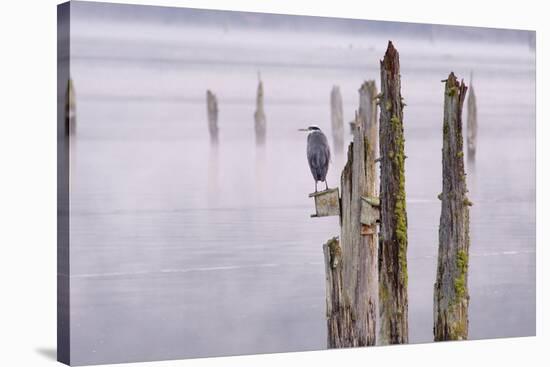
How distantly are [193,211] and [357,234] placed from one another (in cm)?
139

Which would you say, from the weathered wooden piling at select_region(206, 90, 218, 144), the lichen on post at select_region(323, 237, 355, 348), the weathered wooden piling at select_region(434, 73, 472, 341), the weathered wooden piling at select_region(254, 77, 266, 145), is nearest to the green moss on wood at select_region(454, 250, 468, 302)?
the weathered wooden piling at select_region(434, 73, 472, 341)

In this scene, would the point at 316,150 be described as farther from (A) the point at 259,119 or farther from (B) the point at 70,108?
(B) the point at 70,108

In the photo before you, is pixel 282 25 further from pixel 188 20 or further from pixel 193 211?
pixel 193 211

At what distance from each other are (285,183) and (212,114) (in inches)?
32.6

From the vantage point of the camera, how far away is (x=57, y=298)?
10.1 metres

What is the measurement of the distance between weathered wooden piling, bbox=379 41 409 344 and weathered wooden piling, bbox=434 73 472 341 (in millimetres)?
355

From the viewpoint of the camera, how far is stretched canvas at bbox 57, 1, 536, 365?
9.91 metres

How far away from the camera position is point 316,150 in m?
10.8

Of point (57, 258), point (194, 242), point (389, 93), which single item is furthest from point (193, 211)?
point (389, 93)

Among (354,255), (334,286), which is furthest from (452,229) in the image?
(334,286)

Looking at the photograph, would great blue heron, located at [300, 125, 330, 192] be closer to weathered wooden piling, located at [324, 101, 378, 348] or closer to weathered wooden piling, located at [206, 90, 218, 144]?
weathered wooden piling, located at [324, 101, 378, 348]

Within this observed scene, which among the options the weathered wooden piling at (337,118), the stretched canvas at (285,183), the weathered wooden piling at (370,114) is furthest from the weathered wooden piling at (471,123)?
the weathered wooden piling at (337,118)

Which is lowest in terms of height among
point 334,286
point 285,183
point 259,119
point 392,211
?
point 334,286

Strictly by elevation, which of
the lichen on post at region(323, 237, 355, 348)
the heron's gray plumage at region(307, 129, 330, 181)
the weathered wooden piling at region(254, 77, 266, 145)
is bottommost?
the lichen on post at region(323, 237, 355, 348)
